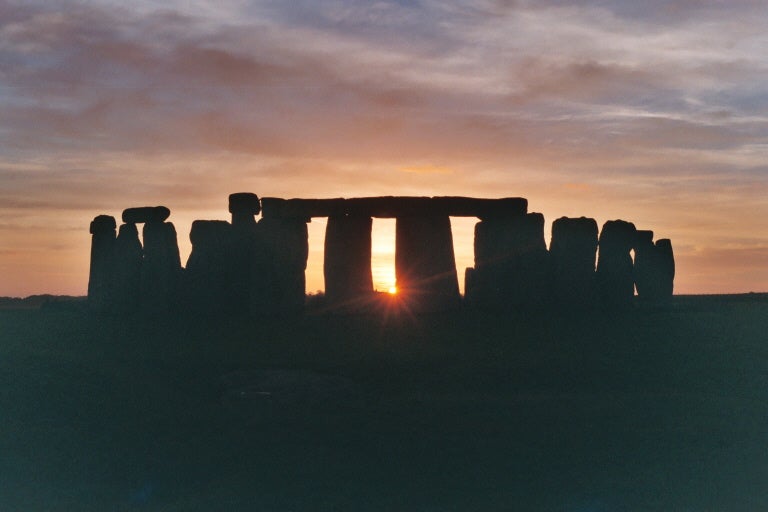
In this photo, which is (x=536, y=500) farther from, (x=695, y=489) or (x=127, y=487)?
(x=127, y=487)

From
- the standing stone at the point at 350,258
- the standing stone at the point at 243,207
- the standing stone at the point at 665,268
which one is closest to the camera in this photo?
the standing stone at the point at 350,258

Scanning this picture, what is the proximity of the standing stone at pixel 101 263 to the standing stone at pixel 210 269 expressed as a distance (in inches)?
98.4

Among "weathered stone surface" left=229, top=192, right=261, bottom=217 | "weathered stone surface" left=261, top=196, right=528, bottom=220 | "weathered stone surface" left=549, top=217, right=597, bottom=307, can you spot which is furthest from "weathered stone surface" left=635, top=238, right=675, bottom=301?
"weathered stone surface" left=229, top=192, right=261, bottom=217

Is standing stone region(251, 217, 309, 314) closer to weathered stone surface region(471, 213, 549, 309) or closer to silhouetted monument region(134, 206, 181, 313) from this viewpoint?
silhouetted monument region(134, 206, 181, 313)

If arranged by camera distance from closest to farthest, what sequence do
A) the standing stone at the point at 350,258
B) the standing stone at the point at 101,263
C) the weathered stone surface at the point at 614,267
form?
the standing stone at the point at 350,258 → the weathered stone surface at the point at 614,267 → the standing stone at the point at 101,263

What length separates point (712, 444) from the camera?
12984mm

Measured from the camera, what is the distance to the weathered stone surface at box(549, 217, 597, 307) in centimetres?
2466

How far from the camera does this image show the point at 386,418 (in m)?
14.0

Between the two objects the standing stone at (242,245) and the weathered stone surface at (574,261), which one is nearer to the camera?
the weathered stone surface at (574,261)

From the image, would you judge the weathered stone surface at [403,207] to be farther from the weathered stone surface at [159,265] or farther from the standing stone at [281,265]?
the weathered stone surface at [159,265]

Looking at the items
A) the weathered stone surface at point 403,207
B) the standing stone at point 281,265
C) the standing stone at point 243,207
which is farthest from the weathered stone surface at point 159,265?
the weathered stone surface at point 403,207

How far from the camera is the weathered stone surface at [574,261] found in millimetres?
24656

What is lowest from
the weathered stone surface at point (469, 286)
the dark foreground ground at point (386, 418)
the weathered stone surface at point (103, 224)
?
the dark foreground ground at point (386, 418)

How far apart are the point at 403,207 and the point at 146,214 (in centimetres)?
660
